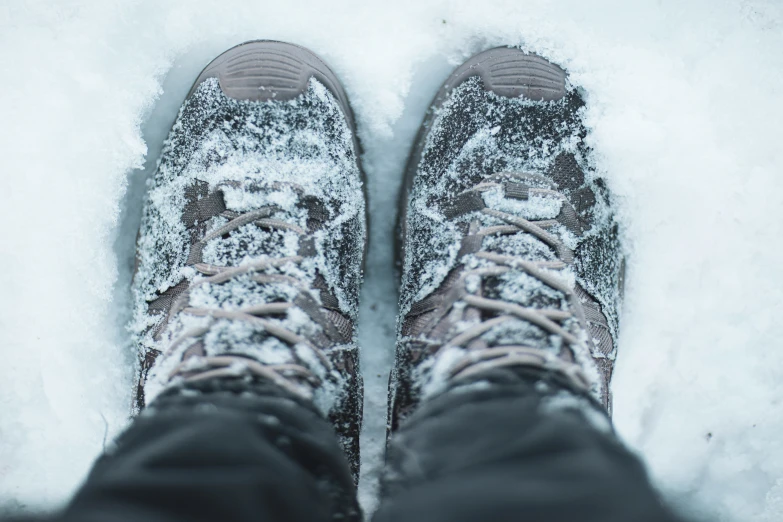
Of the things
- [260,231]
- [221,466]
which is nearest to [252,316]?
[260,231]

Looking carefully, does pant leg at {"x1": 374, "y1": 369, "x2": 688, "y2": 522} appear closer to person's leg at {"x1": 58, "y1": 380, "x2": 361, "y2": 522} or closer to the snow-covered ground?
person's leg at {"x1": 58, "y1": 380, "x2": 361, "y2": 522}

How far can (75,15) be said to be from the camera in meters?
0.92

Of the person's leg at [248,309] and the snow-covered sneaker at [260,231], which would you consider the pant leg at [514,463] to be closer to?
the person's leg at [248,309]

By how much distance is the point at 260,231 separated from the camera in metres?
0.83

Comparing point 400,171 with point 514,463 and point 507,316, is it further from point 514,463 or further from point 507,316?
point 514,463

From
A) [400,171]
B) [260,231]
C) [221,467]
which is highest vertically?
[400,171]

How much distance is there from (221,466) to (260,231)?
1.38 feet

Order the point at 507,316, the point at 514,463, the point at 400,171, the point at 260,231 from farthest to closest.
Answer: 1. the point at 400,171
2. the point at 260,231
3. the point at 507,316
4. the point at 514,463

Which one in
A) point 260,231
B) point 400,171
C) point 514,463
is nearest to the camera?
point 514,463

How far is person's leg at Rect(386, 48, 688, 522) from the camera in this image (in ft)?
1.50

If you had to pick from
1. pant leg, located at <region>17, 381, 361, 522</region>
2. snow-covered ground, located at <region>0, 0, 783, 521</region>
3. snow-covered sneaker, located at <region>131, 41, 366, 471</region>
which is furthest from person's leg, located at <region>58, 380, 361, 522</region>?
snow-covered ground, located at <region>0, 0, 783, 521</region>

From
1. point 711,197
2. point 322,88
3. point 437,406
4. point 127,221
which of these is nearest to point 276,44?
point 322,88

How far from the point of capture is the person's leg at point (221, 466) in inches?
17.6

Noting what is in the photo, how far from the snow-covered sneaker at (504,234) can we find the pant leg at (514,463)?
11 centimetres
